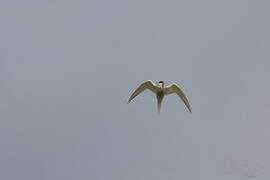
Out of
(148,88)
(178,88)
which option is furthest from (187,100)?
→ (148,88)

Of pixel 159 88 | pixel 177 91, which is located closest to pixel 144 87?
pixel 159 88

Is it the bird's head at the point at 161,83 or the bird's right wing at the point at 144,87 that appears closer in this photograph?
the bird's head at the point at 161,83

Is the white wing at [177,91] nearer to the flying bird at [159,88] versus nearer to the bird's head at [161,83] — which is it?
the flying bird at [159,88]

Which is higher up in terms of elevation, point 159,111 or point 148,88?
point 148,88

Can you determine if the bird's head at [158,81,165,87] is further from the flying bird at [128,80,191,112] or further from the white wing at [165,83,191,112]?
the white wing at [165,83,191,112]

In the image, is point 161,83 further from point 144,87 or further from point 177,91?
point 177,91

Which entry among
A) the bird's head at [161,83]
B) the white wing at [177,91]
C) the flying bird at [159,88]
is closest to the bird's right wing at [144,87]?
the flying bird at [159,88]

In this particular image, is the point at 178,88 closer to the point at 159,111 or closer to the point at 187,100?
the point at 187,100

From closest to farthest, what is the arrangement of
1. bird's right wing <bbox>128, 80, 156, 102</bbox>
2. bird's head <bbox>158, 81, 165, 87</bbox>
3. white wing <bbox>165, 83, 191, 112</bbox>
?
bird's head <bbox>158, 81, 165, 87</bbox> < bird's right wing <bbox>128, 80, 156, 102</bbox> < white wing <bbox>165, 83, 191, 112</bbox>

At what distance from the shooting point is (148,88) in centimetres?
6819

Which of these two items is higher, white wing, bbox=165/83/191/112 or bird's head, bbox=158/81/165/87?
bird's head, bbox=158/81/165/87

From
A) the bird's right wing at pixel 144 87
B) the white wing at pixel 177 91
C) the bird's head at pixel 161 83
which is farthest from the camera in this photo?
the white wing at pixel 177 91

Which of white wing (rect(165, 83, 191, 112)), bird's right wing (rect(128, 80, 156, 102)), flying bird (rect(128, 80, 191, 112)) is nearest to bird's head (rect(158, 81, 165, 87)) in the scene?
flying bird (rect(128, 80, 191, 112))

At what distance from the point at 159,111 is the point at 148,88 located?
6886mm
